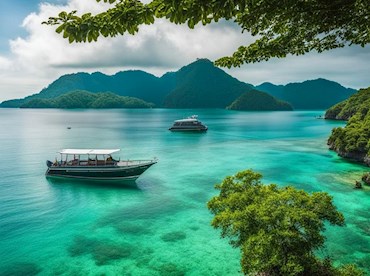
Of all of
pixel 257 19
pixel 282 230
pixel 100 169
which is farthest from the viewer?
pixel 100 169

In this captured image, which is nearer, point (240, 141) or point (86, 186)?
point (86, 186)

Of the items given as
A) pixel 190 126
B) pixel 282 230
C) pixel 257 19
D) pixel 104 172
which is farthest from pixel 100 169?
pixel 190 126

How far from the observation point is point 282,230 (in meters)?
12.6

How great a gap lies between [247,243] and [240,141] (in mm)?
66691

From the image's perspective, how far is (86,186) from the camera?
37.0 meters

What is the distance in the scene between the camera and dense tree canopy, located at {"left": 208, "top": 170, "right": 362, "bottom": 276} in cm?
1224

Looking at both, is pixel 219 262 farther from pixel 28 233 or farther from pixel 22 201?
pixel 22 201

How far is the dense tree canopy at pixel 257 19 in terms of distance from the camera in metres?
4.45

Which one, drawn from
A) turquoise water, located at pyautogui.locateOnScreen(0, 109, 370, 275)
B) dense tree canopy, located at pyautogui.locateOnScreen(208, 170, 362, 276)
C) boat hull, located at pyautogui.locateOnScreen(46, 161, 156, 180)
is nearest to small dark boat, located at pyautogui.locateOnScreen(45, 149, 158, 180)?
boat hull, located at pyautogui.locateOnScreen(46, 161, 156, 180)

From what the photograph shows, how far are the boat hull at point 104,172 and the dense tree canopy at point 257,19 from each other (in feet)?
103

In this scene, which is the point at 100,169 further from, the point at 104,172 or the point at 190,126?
the point at 190,126

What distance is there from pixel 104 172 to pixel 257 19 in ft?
114

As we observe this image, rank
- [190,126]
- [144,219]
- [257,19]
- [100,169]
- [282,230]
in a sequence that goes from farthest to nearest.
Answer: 1. [190,126]
2. [100,169]
3. [144,219]
4. [282,230]
5. [257,19]

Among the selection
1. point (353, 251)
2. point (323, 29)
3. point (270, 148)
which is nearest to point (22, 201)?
point (353, 251)
